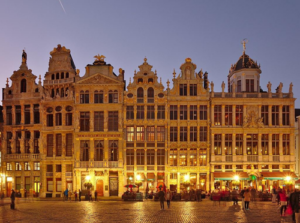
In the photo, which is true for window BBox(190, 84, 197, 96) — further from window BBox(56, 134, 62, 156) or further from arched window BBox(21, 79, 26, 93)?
arched window BBox(21, 79, 26, 93)

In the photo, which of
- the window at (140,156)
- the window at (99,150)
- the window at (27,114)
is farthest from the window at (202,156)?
the window at (27,114)

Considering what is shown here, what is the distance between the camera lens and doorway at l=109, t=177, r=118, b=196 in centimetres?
5409

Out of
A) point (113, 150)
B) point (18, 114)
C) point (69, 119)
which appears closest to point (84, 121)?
point (69, 119)

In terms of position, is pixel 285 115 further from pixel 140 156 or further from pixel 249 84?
pixel 140 156

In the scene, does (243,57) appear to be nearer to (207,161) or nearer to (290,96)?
(290,96)

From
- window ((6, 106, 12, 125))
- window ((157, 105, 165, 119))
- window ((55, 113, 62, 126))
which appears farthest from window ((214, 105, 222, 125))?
window ((6, 106, 12, 125))

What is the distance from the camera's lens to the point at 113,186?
54312 millimetres

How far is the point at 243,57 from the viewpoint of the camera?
5900 centimetres

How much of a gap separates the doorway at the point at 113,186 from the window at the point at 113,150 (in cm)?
250

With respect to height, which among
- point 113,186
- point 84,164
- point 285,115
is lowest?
point 113,186

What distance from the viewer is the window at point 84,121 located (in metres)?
55.4

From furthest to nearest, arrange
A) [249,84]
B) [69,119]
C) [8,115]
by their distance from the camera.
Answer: [8,115]
[249,84]
[69,119]

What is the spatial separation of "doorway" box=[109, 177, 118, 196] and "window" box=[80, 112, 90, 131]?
282 inches

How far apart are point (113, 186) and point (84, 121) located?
904 cm
